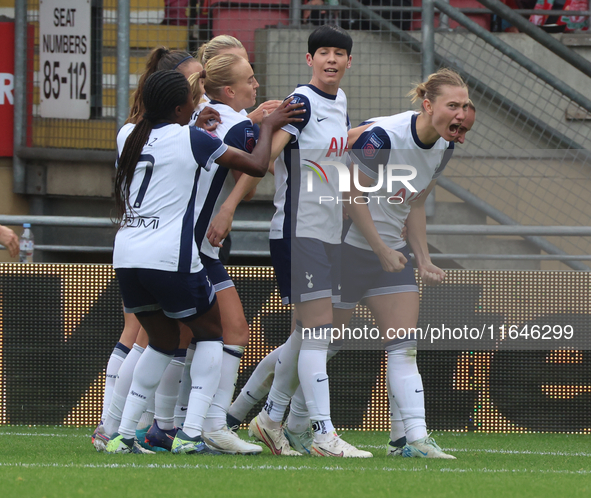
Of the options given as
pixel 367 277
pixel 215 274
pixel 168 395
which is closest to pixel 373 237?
pixel 367 277

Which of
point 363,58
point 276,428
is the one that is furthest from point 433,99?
point 363,58

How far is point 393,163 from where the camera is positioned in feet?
14.8

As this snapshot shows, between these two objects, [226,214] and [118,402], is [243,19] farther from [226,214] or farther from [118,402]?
[118,402]

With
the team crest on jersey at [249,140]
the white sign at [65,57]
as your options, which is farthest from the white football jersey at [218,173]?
the white sign at [65,57]

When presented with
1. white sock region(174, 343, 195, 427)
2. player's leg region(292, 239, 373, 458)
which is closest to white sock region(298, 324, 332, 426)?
player's leg region(292, 239, 373, 458)

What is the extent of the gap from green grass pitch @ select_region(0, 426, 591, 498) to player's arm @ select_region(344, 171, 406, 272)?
34.1 inches

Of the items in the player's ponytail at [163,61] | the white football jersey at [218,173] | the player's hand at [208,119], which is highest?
the player's ponytail at [163,61]

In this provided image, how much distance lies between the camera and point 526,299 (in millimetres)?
5867

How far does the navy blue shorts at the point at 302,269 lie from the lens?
426cm

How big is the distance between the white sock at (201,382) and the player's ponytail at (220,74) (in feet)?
4.07

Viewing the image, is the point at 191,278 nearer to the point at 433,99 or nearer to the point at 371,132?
the point at 371,132

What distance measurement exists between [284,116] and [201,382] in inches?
48.9

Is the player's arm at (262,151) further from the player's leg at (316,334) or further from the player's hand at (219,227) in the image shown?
the player's leg at (316,334)

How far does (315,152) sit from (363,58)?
3.76m
